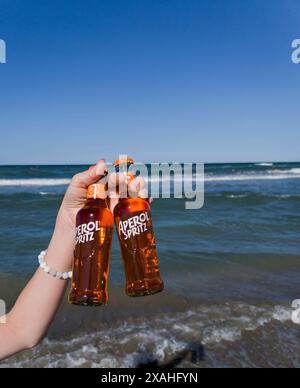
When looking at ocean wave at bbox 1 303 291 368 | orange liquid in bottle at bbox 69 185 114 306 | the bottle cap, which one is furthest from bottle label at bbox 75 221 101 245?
ocean wave at bbox 1 303 291 368

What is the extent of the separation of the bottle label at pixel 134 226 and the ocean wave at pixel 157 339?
6.17 ft

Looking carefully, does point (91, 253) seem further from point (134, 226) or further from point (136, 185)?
point (136, 185)

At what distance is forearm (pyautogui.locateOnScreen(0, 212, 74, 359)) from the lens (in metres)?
1.55

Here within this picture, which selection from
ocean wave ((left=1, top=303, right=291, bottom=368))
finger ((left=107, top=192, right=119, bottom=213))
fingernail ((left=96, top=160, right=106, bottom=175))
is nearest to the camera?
fingernail ((left=96, top=160, right=106, bottom=175))

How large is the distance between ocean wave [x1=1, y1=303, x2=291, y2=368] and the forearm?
5.12 feet

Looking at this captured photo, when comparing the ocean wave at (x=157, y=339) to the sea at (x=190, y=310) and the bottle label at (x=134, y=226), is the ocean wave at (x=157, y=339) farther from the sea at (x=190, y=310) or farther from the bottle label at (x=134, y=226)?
the bottle label at (x=134, y=226)

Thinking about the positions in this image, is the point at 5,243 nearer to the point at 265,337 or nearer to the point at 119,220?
the point at 265,337

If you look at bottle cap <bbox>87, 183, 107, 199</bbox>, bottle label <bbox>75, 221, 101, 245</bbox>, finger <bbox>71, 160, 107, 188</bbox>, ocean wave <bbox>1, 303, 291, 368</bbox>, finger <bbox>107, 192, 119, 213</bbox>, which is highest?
finger <bbox>71, 160, 107, 188</bbox>

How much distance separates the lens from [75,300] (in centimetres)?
142

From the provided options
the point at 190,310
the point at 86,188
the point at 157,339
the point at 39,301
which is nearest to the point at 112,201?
the point at 86,188

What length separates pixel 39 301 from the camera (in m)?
1.55

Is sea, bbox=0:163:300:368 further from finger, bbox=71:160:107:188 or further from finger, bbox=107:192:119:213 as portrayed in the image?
finger, bbox=71:160:107:188

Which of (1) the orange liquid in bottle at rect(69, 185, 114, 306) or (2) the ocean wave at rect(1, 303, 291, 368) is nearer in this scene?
(1) the orange liquid in bottle at rect(69, 185, 114, 306)

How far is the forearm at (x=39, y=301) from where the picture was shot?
1549 mm
